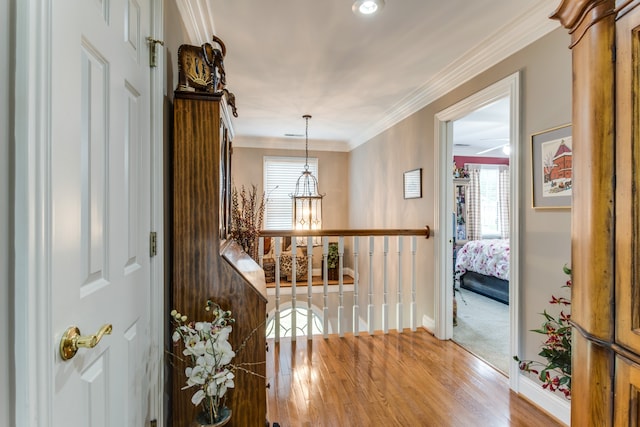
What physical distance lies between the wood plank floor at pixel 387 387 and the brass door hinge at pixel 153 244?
3.95ft

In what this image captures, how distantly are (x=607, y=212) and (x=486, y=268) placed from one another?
4498 millimetres

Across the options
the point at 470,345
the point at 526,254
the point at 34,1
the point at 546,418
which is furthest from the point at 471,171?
the point at 34,1

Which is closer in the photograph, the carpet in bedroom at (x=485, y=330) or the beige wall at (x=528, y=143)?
the beige wall at (x=528, y=143)

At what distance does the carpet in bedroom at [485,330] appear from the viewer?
2.72 m

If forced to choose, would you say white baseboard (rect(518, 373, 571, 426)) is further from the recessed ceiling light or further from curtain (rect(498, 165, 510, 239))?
curtain (rect(498, 165, 510, 239))

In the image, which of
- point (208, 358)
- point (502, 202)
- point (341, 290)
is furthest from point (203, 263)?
point (502, 202)

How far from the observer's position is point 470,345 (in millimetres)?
2945

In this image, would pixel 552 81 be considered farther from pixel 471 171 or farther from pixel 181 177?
pixel 471 171

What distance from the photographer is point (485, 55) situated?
235 cm

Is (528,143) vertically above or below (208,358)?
above

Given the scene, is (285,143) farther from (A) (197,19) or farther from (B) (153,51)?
(B) (153,51)

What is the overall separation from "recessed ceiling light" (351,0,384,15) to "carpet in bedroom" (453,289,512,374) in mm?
2696

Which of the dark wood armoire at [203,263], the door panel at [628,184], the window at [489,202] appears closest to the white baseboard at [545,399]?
the door panel at [628,184]

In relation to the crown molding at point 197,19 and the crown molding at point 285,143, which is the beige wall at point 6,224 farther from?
the crown molding at point 285,143
